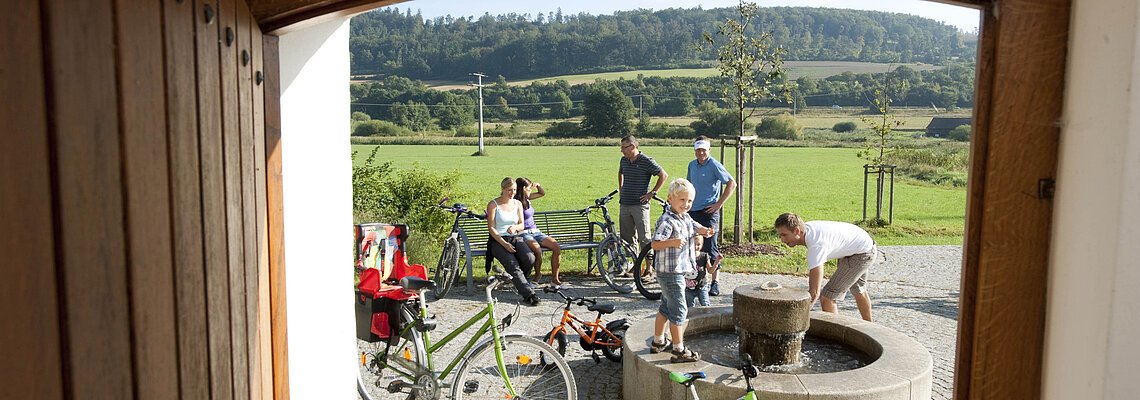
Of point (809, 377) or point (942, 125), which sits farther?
point (942, 125)

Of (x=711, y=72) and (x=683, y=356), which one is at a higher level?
(x=711, y=72)

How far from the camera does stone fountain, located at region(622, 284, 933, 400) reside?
5.36 meters

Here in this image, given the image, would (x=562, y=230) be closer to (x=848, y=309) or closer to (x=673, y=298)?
(x=848, y=309)

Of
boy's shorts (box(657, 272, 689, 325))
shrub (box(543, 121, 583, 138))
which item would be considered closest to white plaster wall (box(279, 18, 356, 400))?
boy's shorts (box(657, 272, 689, 325))

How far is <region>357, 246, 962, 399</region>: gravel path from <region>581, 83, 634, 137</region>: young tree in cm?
4405

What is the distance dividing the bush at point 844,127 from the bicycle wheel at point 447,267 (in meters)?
48.0

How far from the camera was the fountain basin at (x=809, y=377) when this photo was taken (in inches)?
209

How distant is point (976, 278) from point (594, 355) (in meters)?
4.97

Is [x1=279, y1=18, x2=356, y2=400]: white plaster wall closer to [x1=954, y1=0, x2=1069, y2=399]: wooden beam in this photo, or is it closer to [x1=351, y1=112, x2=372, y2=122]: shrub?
[x1=954, y1=0, x2=1069, y2=399]: wooden beam

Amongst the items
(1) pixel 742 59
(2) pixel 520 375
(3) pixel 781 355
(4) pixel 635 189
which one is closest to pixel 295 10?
(2) pixel 520 375

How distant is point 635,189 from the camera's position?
10453mm

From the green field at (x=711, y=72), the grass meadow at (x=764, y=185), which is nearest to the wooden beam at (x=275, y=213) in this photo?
the grass meadow at (x=764, y=185)

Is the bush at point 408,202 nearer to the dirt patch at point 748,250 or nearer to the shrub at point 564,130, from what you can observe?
the dirt patch at point 748,250

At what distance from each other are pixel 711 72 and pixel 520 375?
68591 millimetres
